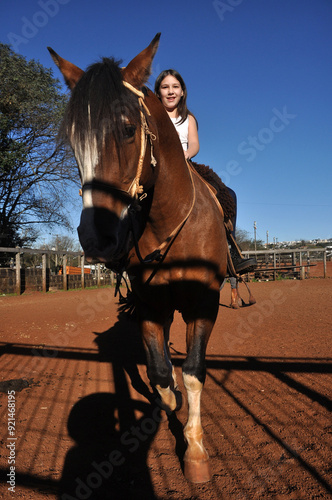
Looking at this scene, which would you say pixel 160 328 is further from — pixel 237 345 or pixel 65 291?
pixel 65 291

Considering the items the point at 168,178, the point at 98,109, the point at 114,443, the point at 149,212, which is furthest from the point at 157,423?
the point at 98,109

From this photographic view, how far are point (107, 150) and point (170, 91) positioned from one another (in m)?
2.14

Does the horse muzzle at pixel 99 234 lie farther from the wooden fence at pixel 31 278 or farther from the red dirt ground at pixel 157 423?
the wooden fence at pixel 31 278

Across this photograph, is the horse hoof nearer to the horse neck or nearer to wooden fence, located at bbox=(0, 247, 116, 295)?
the horse neck

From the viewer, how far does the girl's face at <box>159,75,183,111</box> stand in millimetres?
3686

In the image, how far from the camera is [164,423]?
3.23 meters

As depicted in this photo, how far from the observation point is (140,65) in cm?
226

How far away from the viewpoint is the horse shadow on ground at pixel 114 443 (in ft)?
7.29

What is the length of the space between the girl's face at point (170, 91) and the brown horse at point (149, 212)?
102 cm

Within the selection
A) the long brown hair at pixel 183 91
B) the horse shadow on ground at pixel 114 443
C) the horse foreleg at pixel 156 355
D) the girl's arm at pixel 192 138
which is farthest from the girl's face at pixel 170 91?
the horse shadow on ground at pixel 114 443

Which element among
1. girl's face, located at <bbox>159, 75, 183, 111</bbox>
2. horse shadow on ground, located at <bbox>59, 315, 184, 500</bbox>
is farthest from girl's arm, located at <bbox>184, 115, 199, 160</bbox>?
horse shadow on ground, located at <bbox>59, 315, 184, 500</bbox>

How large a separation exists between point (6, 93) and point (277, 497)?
22.3 metres

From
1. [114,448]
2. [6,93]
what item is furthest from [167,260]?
[6,93]

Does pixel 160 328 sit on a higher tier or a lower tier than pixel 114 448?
higher
